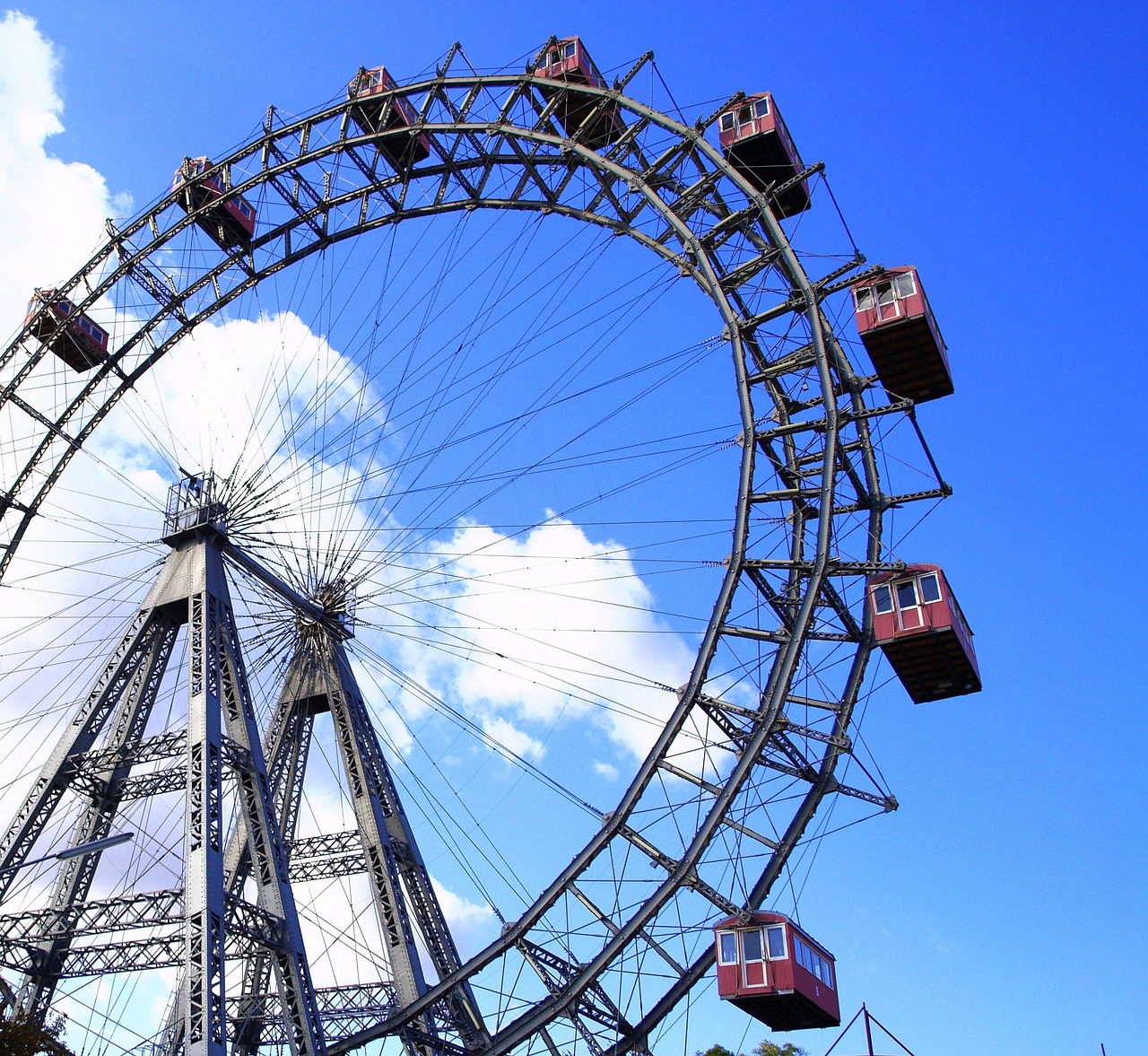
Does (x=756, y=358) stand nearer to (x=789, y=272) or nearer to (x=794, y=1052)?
(x=789, y=272)

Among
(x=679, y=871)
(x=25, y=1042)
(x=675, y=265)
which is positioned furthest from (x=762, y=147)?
(x=25, y=1042)

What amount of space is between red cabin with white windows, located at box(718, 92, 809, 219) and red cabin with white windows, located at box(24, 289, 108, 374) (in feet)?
55.4

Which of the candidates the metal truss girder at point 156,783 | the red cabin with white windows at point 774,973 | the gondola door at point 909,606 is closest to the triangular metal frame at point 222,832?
the metal truss girder at point 156,783

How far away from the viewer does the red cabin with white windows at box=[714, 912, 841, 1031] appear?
2342 centimetres

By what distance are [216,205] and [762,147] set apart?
45.0 feet

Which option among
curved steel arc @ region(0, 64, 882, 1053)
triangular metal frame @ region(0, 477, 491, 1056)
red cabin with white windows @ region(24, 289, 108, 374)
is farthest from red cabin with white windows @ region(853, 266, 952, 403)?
red cabin with white windows @ region(24, 289, 108, 374)

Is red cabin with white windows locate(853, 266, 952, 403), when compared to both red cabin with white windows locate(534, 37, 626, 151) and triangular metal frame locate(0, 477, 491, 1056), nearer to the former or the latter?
red cabin with white windows locate(534, 37, 626, 151)

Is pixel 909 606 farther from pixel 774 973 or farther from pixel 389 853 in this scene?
pixel 389 853

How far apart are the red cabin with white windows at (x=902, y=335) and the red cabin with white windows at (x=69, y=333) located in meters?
19.6

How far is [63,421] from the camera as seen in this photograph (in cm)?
3572

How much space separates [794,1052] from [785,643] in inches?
422

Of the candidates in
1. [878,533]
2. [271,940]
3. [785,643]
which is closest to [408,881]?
[271,940]

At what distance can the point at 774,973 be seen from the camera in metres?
23.4

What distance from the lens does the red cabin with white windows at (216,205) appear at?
35.0 metres
